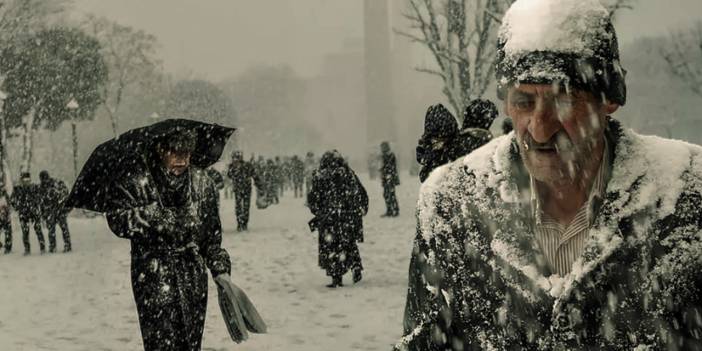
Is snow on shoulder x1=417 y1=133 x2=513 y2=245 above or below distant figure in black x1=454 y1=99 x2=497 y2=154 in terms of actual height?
below

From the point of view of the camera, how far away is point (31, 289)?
13094 millimetres

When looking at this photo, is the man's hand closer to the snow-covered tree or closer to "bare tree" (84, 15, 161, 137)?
the snow-covered tree

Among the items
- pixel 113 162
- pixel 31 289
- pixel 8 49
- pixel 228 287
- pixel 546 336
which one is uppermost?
pixel 8 49

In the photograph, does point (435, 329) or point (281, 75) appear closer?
point (435, 329)

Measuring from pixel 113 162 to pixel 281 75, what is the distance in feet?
321

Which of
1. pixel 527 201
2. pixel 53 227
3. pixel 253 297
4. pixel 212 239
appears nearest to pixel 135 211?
pixel 212 239

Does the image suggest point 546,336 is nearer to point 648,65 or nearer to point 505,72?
point 505,72

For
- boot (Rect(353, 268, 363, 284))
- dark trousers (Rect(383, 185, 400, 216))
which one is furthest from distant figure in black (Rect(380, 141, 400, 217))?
boot (Rect(353, 268, 363, 284))

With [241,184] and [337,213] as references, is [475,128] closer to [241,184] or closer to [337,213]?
[337,213]

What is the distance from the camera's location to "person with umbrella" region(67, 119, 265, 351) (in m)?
5.27

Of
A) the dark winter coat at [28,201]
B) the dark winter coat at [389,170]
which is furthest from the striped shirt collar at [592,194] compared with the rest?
the dark winter coat at [389,170]

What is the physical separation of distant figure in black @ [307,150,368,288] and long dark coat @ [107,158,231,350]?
19.9 feet

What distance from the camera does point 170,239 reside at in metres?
5.30

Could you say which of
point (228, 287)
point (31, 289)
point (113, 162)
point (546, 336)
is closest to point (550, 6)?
point (546, 336)
